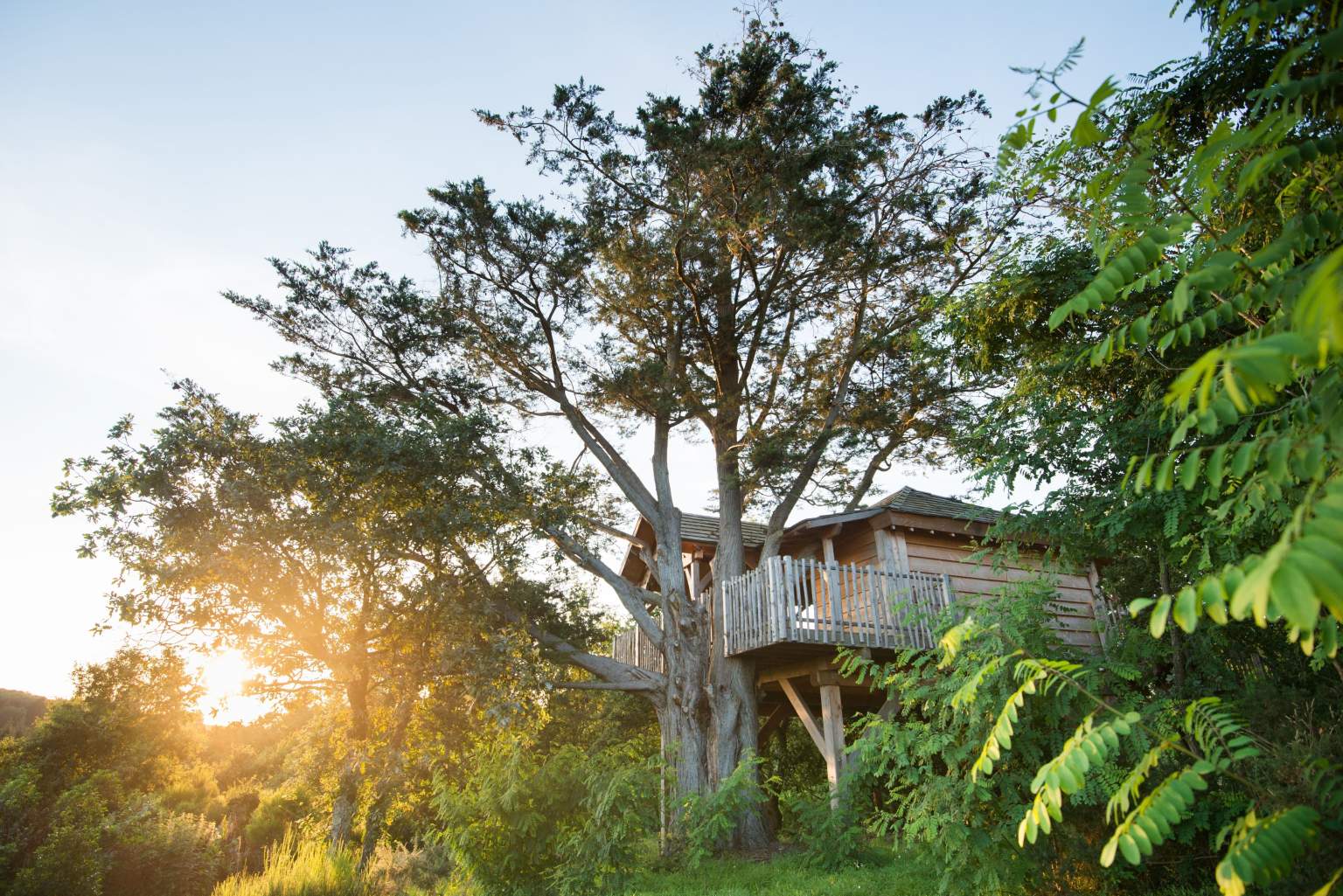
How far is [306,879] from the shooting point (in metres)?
8.49

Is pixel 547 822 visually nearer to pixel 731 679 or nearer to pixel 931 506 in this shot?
pixel 731 679

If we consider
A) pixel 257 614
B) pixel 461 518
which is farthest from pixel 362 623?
pixel 461 518

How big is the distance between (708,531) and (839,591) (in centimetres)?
486

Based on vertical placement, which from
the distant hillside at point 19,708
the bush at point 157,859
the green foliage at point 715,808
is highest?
the distant hillside at point 19,708

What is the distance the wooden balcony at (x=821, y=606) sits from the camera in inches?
443

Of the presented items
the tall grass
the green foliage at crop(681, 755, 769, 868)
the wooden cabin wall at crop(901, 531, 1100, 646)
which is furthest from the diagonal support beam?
the tall grass

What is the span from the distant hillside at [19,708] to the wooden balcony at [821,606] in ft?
91.5

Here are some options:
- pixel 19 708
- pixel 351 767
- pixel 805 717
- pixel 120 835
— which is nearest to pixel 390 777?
pixel 351 767

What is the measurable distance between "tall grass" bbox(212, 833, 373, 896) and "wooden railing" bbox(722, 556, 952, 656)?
6.49m

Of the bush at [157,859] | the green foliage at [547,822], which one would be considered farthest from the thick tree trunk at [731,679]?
the bush at [157,859]

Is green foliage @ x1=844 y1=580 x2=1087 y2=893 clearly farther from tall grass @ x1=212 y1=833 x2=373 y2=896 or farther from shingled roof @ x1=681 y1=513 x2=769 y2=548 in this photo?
shingled roof @ x1=681 y1=513 x2=769 y2=548

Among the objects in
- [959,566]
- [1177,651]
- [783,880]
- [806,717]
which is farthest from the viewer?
[959,566]

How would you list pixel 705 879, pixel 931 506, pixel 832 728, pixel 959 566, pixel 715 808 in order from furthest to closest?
pixel 931 506
pixel 959 566
pixel 832 728
pixel 715 808
pixel 705 879

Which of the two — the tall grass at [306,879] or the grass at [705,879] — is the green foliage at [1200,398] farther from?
the tall grass at [306,879]
